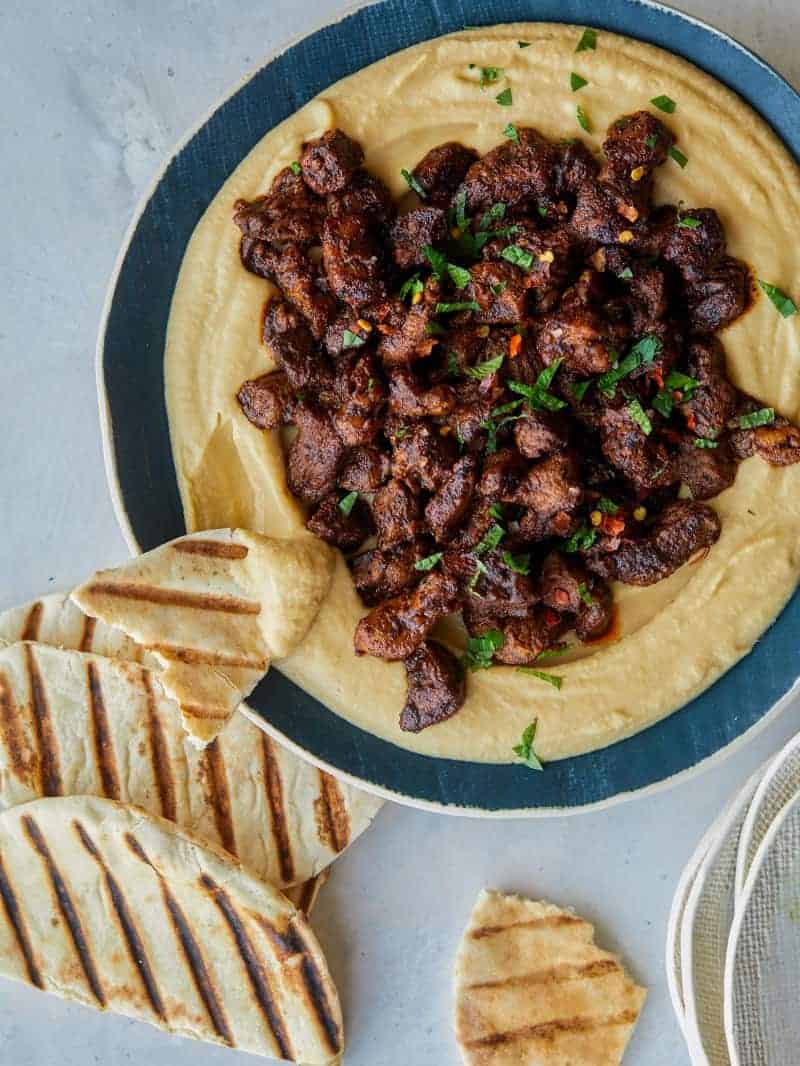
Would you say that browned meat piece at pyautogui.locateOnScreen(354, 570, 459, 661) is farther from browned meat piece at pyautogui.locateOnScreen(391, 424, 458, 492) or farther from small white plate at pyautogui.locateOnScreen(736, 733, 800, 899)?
small white plate at pyautogui.locateOnScreen(736, 733, 800, 899)

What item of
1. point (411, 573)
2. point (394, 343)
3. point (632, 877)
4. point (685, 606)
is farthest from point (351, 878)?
point (394, 343)

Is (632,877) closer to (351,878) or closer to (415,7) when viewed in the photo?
(351,878)

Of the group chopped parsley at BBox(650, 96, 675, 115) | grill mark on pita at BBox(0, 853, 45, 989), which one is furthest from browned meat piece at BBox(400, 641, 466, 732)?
chopped parsley at BBox(650, 96, 675, 115)

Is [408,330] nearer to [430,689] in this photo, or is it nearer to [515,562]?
[515,562]

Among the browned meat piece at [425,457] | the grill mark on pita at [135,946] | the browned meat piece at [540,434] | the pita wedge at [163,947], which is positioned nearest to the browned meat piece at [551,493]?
the browned meat piece at [540,434]

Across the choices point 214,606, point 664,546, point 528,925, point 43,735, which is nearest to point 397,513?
point 214,606

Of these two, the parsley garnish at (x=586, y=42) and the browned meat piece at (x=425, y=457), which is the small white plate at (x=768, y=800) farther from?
the parsley garnish at (x=586, y=42)
